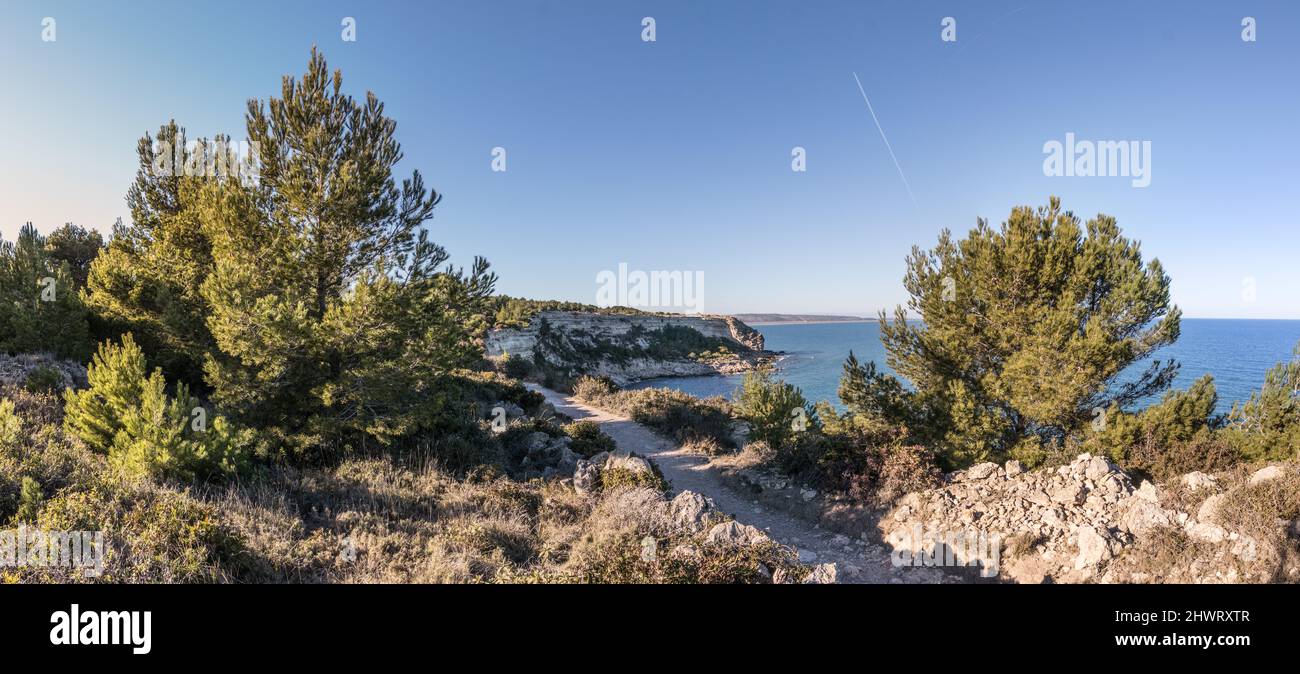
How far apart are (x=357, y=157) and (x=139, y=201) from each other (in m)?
11.0

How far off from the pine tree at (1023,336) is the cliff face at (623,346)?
134ft

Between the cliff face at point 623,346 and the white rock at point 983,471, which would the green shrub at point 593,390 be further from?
the white rock at point 983,471

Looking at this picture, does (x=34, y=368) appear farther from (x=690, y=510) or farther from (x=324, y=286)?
(x=690, y=510)

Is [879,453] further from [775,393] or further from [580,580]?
[580,580]

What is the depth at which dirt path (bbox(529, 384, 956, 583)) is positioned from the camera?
9.52m

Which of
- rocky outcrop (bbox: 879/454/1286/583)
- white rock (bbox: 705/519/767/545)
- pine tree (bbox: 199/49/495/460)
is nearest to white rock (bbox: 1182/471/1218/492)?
rocky outcrop (bbox: 879/454/1286/583)

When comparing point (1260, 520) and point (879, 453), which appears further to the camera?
point (879, 453)

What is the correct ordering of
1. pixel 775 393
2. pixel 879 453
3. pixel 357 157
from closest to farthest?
1. pixel 357 157
2. pixel 879 453
3. pixel 775 393

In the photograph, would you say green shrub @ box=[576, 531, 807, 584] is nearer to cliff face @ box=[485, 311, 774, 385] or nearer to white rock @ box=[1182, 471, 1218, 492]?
white rock @ box=[1182, 471, 1218, 492]

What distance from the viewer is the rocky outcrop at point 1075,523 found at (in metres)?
7.51

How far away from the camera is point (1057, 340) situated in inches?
432

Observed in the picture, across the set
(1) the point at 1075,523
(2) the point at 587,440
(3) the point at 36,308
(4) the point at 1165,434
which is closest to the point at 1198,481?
(4) the point at 1165,434

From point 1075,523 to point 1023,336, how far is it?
4.98 m
